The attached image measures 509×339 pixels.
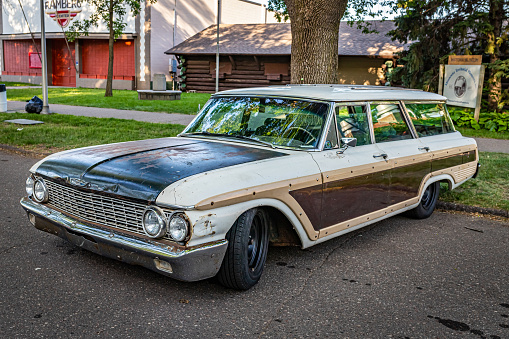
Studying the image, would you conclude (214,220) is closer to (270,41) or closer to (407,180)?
(407,180)

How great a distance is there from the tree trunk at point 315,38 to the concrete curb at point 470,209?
3311 mm

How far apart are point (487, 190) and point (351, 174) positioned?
11.7 feet

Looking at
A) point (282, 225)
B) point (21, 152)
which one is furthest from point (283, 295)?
point (21, 152)

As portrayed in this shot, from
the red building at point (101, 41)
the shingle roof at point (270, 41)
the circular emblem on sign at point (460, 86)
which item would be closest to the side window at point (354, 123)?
the circular emblem on sign at point (460, 86)

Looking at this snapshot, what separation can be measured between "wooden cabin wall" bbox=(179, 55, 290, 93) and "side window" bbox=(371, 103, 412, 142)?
22991mm

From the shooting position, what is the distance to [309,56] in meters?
8.76

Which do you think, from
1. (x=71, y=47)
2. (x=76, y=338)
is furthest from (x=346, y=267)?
(x=71, y=47)

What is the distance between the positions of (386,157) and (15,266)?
3395 mm

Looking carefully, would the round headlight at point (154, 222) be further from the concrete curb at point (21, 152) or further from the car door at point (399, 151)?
the concrete curb at point (21, 152)

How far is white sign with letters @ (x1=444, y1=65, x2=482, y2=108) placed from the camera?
13500 mm

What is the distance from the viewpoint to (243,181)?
3.53 meters

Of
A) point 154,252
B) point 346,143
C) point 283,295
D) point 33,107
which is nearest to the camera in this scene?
point 154,252

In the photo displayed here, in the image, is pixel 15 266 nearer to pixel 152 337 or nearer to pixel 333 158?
pixel 152 337

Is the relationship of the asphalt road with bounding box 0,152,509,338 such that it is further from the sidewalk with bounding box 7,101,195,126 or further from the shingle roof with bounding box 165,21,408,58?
the shingle roof with bounding box 165,21,408,58
